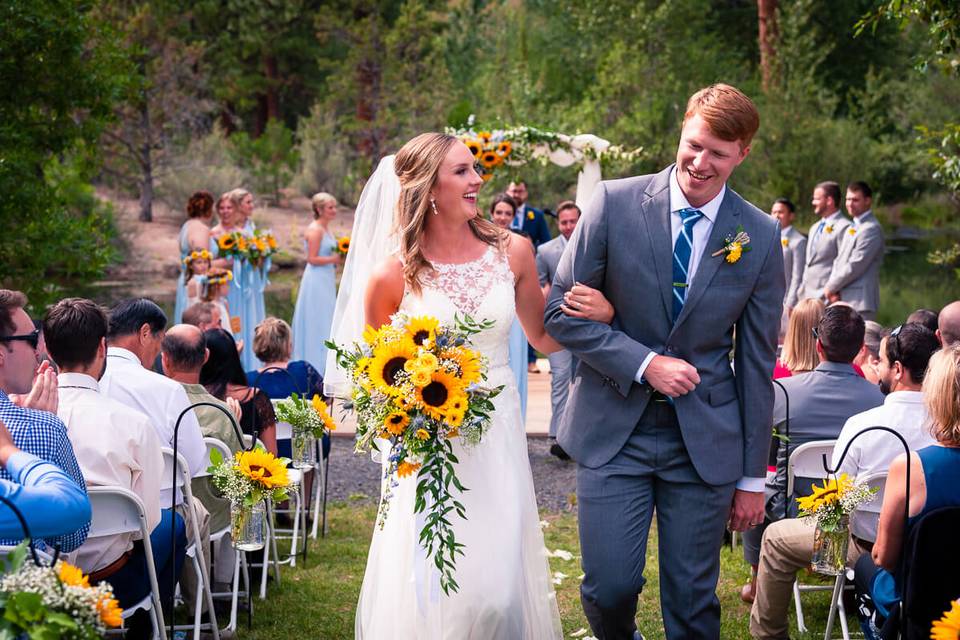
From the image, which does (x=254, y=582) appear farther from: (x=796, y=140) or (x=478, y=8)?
(x=478, y=8)

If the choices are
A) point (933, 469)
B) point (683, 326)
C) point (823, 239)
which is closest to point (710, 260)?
point (683, 326)

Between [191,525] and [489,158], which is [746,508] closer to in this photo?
[191,525]

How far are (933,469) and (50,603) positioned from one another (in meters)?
2.69

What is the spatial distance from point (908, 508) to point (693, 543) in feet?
2.27

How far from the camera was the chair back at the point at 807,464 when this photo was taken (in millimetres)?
5039

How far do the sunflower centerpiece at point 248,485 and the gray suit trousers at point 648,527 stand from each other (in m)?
1.50

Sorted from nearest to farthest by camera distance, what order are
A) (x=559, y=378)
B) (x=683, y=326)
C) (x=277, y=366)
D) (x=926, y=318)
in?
(x=683, y=326)
(x=926, y=318)
(x=277, y=366)
(x=559, y=378)

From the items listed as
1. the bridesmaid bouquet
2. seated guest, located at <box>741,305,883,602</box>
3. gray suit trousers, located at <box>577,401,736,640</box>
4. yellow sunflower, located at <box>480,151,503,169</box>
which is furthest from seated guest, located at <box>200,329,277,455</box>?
yellow sunflower, located at <box>480,151,503,169</box>

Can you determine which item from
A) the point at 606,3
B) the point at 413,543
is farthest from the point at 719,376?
the point at 606,3

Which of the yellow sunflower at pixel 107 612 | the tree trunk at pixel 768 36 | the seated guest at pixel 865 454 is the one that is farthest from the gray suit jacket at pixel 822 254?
the tree trunk at pixel 768 36

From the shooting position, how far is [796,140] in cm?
2741

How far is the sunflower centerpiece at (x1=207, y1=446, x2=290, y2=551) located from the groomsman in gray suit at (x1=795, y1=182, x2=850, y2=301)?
856 centimetres

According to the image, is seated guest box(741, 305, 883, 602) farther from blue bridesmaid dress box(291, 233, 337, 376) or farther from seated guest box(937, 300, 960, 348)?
blue bridesmaid dress box(291, 233, 337, 376)

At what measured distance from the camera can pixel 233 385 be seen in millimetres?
6141
